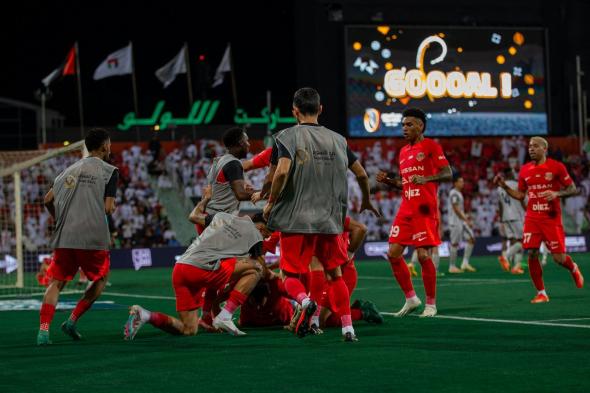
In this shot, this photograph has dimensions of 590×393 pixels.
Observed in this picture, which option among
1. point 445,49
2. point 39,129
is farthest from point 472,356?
point 39,129

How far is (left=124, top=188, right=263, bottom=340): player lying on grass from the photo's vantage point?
1036 cm

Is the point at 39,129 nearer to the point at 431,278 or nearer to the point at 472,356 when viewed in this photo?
the point at 431,278

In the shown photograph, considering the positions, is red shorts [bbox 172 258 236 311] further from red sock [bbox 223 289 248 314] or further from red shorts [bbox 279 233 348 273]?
red shorts [bbox 279 233 348 273]

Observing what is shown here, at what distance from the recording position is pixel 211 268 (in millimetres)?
10391

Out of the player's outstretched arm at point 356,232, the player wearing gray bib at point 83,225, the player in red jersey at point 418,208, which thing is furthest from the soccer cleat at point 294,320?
the player in red jersey at point 418,208

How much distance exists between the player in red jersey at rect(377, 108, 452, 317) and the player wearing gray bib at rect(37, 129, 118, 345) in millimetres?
3569

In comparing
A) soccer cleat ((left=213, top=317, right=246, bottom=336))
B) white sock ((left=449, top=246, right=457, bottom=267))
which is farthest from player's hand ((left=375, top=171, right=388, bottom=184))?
white sock ((left=449, top=246, right=457, bottom=267))

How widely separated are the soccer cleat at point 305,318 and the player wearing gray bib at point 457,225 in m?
15.0

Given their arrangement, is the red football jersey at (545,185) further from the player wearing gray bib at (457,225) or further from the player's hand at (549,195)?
the player wearing gray bib at (457,225)

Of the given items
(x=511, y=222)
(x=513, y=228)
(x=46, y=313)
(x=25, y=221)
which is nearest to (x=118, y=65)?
(x=25, y=221)

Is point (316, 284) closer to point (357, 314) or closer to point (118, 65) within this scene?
point (357, 314)

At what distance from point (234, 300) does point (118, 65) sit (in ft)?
115

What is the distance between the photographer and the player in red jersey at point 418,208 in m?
12.6

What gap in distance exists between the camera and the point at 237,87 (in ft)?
202
